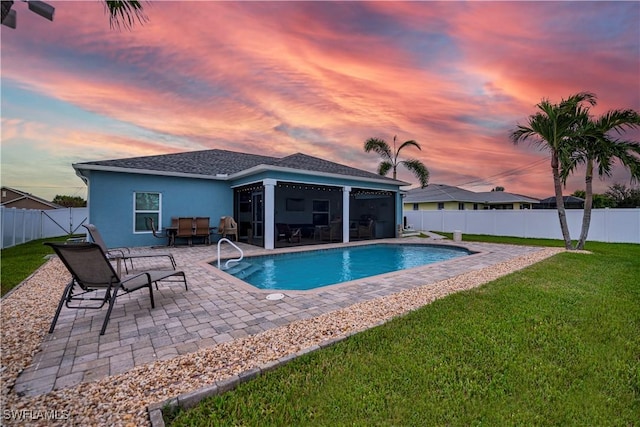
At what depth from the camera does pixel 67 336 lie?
345 cm

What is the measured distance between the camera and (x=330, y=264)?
9.80 metres

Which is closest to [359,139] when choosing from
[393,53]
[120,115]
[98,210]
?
[393,53]

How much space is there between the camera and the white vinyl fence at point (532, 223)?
14656 millimetres

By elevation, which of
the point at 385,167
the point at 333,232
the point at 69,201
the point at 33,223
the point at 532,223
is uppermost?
the point at 385,167

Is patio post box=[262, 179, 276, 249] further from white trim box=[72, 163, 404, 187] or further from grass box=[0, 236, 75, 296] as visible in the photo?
grass box=[0, 236, 75, 296]

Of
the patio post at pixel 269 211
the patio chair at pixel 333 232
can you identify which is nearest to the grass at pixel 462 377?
the patio post at pixel 269 211

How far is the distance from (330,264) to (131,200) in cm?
833

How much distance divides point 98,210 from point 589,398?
13607 mm

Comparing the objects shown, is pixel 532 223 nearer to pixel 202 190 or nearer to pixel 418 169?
pixel 418 169

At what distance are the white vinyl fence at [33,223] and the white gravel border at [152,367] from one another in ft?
33.4

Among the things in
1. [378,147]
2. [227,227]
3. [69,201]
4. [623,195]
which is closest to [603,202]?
[623,195]

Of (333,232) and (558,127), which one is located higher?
(558,127)

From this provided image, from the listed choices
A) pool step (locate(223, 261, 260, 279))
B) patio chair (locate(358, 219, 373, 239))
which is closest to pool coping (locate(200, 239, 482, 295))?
pool step (locate(223, 261, 260, 279))

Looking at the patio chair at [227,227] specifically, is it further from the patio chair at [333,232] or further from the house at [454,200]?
the house at [454,200]
